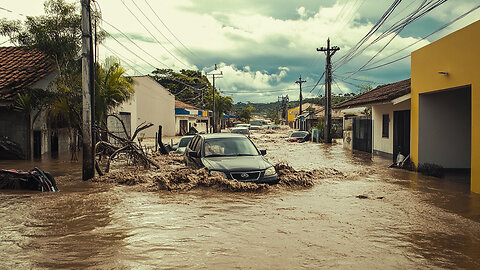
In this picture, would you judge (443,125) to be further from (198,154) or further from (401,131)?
(198,154)

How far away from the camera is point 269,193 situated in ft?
29.9

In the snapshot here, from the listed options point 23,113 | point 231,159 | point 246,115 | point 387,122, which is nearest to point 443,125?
point 387,122

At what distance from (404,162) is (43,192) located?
476 inches

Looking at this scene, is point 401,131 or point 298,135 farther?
point 298,135

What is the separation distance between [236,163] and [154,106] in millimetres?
35603

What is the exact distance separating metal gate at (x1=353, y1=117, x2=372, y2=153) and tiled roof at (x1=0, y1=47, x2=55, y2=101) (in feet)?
56.9

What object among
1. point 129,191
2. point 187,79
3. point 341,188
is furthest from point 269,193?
point 187,79

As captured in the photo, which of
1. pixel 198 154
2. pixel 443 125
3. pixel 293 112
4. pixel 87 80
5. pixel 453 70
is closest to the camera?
pixel 198 154

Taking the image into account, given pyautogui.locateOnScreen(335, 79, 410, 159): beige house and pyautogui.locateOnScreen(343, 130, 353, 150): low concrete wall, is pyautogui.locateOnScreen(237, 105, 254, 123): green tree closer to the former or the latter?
pyautogui.locateOnScreen(343, 130, 353, 150): low concrete wall

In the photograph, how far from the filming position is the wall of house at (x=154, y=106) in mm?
40406

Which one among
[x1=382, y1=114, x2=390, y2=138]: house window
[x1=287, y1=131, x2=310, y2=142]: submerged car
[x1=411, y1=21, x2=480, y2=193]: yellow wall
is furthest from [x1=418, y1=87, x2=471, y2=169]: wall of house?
[x1=287, y1=131, x2=310, y2=142]: submerged car

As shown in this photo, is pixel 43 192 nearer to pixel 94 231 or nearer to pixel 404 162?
pixel 94 231

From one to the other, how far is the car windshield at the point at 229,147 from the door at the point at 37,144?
10.9m

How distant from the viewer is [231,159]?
32.2 ft
